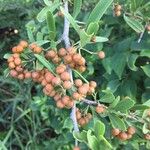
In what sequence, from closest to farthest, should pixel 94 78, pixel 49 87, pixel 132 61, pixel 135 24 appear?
pixel 49 87 < pixel 135 24 < pixel 132 61 < pixel 94 78

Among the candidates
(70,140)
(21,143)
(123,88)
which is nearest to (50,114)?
(70,140)

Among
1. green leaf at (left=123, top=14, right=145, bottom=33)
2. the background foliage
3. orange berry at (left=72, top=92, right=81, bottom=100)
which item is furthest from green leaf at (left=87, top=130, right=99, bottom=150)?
green leaf at (left=123, top=14, right=145, bottom=33)

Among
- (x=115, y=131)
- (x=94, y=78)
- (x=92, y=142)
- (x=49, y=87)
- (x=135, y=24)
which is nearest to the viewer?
(x=92, y=142)

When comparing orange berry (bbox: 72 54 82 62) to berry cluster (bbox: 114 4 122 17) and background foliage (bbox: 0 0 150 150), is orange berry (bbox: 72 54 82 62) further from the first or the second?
berry cluster (bbox: 114 4 122 17)

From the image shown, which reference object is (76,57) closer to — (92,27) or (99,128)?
(92,27)

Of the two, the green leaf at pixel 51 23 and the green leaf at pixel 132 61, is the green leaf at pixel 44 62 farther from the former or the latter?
the green leaf at pixel 132 61

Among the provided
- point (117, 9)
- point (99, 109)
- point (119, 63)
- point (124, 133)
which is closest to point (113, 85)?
point (119, 63)

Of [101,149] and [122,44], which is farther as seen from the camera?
[122,44]

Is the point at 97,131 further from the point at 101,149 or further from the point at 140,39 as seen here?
the point at 140,39
